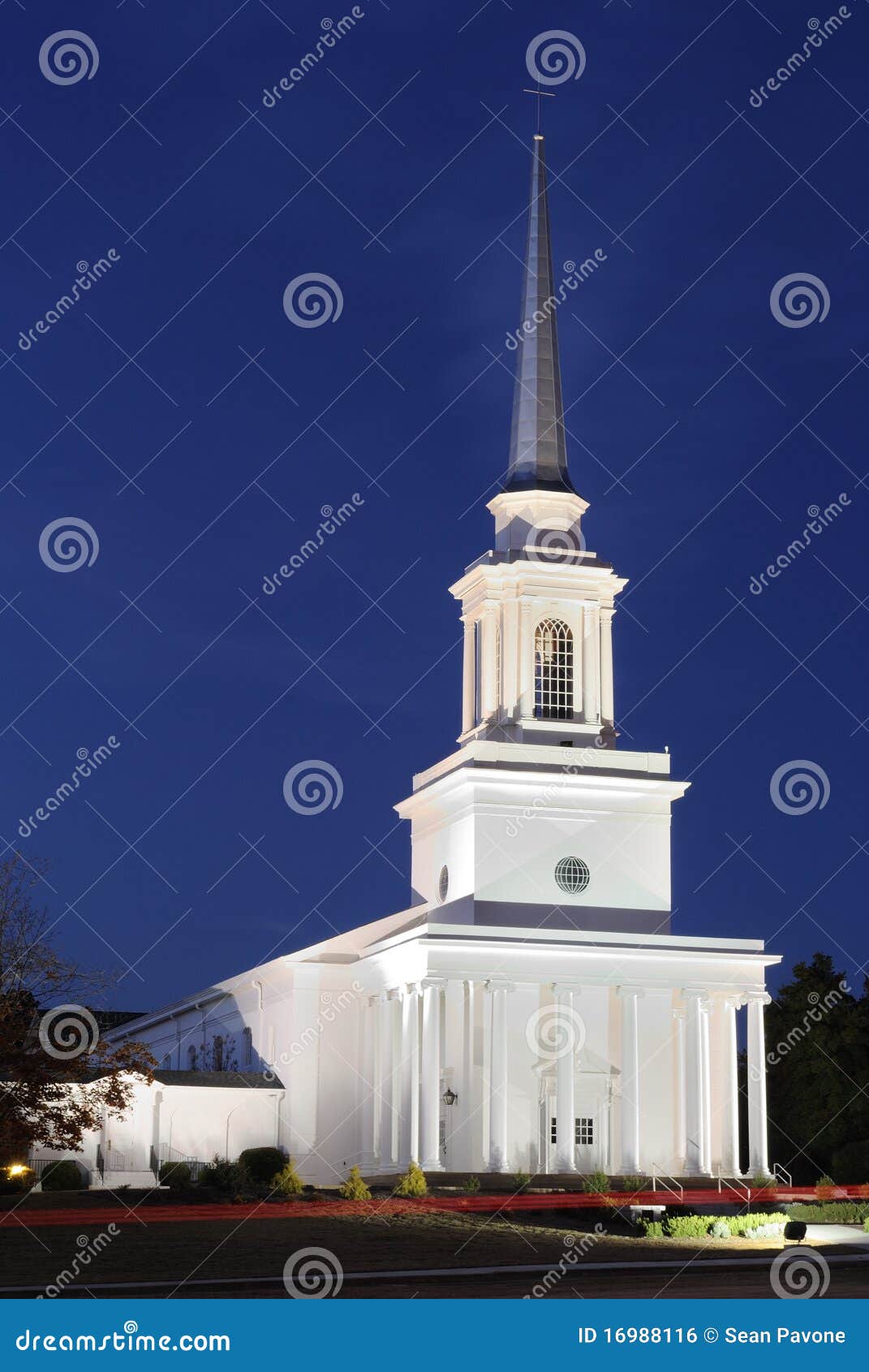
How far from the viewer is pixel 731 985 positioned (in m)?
61.1

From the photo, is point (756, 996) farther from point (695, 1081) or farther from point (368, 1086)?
point (368, 1086)

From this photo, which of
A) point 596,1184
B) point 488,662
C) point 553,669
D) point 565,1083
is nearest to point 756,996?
point 565,1083

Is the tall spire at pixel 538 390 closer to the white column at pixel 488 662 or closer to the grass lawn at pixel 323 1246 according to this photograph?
the white column at pixel 488 662

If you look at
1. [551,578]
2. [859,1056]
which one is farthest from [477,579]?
[859,1056]

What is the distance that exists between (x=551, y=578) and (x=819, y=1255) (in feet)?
99.9

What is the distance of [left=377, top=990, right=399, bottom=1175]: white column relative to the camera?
61469 millimetres

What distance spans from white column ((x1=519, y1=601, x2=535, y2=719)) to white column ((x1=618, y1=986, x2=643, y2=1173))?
9977mm

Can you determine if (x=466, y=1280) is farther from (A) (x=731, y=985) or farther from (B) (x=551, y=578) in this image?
(B) (x=551, y=578)

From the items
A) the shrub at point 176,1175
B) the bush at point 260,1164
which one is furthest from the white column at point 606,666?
the shrub at point 176,1175

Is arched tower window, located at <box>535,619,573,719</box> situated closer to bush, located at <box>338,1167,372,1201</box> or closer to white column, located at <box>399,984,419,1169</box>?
white column, located at <box>399,984,419,1169</box>

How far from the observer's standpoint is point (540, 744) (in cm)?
6338

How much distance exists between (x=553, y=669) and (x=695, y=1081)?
14379 millimetres

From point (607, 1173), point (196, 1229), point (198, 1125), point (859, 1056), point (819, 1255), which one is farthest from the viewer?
point (859, 1056)

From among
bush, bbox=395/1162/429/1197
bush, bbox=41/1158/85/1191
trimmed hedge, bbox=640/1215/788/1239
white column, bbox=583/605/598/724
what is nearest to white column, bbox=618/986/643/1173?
bush, bbox=395/1162/429/1197
